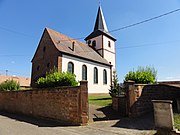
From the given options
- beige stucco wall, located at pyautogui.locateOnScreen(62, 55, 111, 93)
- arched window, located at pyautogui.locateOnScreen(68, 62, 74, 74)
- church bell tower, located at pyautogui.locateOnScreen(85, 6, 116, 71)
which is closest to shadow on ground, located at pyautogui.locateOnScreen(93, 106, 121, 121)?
beige stucco wall, located at pyautogui.locateOnScreen(62, 55, 111, 93)

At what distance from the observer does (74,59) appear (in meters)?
22.9

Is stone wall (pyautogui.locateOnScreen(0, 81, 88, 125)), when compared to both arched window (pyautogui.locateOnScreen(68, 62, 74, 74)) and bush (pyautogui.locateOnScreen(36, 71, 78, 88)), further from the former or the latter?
arched window (pyautogui.locateOnScreen(68, 62, 74, 74))

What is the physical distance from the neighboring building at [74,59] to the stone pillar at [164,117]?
16017mm

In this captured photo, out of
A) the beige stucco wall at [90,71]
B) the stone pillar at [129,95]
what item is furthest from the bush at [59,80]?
the beige stucco wall at [90,71]

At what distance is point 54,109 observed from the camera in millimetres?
9836

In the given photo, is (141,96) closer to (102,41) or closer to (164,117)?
(164,117)

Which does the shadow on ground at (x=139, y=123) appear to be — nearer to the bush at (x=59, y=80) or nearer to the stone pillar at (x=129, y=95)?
the stone pillar at (x=129, y=95)

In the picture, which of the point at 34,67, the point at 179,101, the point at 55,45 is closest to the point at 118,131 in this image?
the point at 179,101

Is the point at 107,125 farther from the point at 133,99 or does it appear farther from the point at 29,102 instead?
the point at 29,102

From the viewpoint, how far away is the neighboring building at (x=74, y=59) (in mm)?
21766

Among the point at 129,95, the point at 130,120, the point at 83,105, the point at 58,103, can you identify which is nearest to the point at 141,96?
the point at 129,95

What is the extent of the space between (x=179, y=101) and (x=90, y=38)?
2699cm

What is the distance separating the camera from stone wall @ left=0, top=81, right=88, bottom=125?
8.59 m

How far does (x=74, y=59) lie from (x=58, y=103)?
44.9ft
